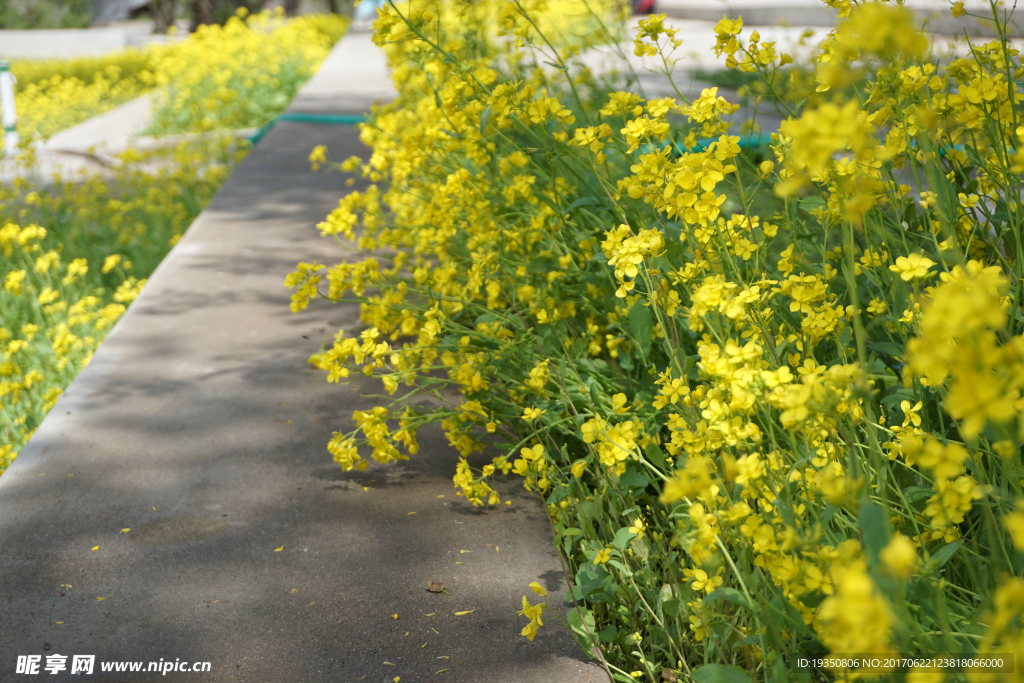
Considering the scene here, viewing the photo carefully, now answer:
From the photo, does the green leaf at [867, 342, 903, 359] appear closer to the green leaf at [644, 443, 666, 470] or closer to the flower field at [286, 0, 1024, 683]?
the flower field at [286, 0, 1024, 683]

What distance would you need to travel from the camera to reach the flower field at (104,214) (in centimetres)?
294

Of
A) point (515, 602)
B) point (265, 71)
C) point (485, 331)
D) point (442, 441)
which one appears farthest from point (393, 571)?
point (265, 71)

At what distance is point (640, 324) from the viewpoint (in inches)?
73.0

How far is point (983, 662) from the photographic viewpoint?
2.83 ft

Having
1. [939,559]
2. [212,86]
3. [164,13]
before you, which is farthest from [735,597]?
[164,13]

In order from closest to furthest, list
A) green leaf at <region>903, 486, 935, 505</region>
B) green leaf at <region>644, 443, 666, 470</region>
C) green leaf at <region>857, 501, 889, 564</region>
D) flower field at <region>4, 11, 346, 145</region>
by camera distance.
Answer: green leaf at <region>857, 501, 889, 564</region>, green leaf at <region>903, 486, 935, 505</region>, green leaf at <region>644, 443, 666, 470</region>, flower field at <region>4, 11, 346, 145</region>

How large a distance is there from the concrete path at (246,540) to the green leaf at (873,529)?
77 centimetres

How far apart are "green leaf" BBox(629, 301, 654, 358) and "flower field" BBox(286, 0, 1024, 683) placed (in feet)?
0.03

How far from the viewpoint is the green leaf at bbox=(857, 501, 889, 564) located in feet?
2.60

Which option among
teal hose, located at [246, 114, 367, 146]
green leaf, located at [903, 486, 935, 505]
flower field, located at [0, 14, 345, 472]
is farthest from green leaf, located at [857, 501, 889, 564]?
teal hose, located at [246, 114, 367, 146]

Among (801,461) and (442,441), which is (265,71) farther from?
(801,461)

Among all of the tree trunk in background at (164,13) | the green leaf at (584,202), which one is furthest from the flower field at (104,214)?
the tree trunk in background at (164,13)

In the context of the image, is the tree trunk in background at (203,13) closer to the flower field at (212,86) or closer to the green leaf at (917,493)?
the flower field at (212,86)

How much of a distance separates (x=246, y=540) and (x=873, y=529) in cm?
147
